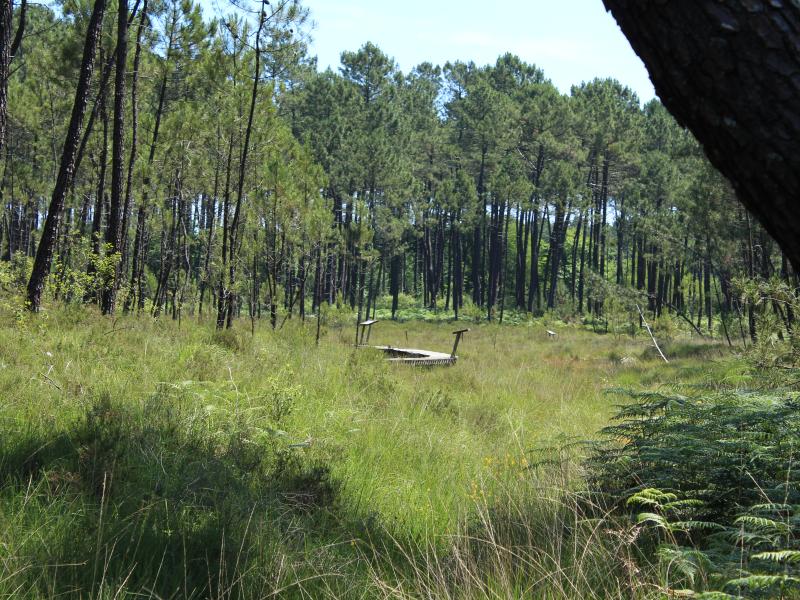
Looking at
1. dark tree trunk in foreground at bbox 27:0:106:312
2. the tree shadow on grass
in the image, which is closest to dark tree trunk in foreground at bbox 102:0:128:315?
dark tree trunk in foreground at bbox 27:0:106:312

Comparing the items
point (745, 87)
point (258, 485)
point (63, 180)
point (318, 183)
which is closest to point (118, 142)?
point (63, 180)

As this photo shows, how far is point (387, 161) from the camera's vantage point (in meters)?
41.8

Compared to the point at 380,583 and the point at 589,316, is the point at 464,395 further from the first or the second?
the point at 589,316

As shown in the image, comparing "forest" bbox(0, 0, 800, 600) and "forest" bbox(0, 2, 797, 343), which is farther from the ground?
"forest" bbox(0, 2, 797, 343)

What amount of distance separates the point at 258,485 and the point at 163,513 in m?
0.77

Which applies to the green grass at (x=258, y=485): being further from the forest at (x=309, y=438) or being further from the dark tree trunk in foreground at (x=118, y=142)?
the dark tree trunk in foreground at (x=118, y=142)

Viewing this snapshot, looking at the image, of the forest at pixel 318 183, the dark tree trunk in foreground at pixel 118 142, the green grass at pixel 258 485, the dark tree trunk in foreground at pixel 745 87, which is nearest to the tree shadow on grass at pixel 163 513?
the green grass at pixel 258 485

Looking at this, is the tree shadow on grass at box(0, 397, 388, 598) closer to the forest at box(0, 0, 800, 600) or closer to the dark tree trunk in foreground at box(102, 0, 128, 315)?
the forest at box(0, 0, 800, 600)

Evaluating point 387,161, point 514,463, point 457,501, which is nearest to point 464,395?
point 514,463

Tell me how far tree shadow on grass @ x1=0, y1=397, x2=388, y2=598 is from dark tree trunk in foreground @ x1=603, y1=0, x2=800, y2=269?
1995 mm

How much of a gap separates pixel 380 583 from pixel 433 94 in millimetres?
61386

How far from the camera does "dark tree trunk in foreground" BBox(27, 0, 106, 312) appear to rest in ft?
29.8

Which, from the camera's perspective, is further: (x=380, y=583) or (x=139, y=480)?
(x=139, y=480)

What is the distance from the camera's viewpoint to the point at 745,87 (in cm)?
153
